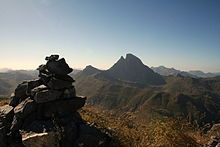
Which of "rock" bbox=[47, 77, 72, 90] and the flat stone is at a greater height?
"rock" bbox=[47, 77, 72, 90]

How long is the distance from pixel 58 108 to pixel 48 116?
2.26 ft

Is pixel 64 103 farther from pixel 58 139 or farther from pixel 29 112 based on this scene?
pixel 58 139

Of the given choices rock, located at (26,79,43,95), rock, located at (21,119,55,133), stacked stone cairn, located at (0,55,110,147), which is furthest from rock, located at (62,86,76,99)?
rock, located at (26,79,43,95)

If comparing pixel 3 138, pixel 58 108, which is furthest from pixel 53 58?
pixel 3 138

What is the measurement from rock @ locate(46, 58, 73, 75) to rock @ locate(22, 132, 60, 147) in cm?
424

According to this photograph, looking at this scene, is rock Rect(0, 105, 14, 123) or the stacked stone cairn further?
rock Rect(0, 105, 14, 123)

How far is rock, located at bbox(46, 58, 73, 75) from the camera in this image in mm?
12039

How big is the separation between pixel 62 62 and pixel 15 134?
4995 millimetres

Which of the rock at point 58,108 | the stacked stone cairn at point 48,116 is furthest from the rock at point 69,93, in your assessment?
the rock at point 58,108

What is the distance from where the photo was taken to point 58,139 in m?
9.06

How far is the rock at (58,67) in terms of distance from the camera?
12039 mm

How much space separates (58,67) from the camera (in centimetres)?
1216

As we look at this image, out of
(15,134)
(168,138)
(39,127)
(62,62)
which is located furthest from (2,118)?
(168,138)

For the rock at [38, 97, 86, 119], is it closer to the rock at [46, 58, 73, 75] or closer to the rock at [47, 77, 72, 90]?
the rock at [47, 77, 72, 90]
